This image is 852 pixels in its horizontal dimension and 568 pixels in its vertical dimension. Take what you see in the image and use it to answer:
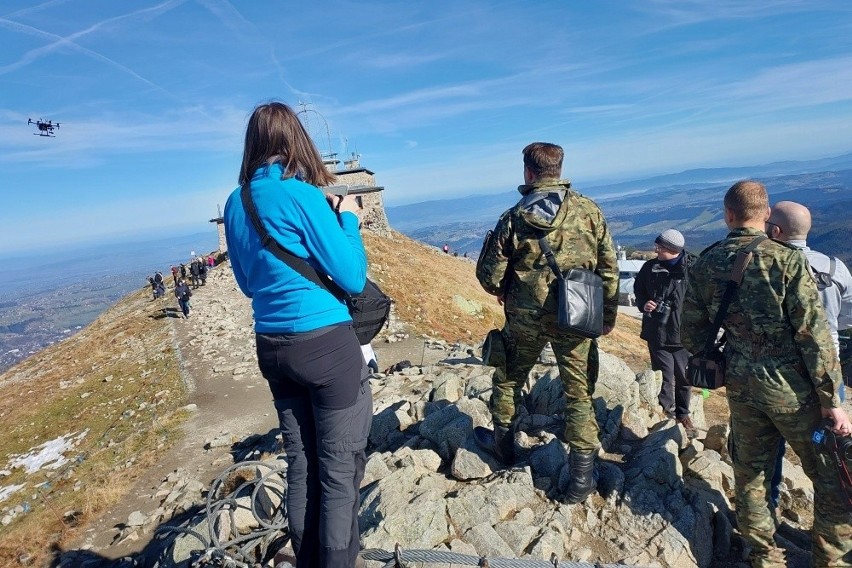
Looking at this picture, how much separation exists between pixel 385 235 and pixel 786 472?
38.8 metres

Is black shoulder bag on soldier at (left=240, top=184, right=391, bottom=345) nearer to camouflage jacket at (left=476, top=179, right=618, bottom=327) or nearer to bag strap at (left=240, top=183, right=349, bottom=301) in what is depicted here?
bag strap at (left=240, top=183, right=349, bottom=301)

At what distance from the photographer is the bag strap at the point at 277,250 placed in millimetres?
2766

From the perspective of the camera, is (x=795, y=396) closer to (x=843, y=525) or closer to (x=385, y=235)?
(x=843, y=525)

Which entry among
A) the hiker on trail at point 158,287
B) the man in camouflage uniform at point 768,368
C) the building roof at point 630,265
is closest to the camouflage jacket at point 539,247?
the man in camouflage uniform at point 768,368

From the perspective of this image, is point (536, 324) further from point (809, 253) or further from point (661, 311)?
point (661, 311)

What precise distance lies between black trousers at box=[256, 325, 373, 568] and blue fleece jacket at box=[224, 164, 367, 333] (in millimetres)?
120

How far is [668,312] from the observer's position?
6430 millimetres

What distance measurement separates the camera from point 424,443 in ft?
18.7

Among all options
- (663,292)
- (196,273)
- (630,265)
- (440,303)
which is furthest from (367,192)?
(663,292)

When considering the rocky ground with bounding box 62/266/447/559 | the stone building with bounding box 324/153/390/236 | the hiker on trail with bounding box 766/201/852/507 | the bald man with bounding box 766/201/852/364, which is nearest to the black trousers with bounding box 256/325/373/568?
the hiker on trail with bounding box 766/201/852/507

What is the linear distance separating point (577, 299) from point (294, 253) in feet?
7.57

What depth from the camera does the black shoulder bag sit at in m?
3.90

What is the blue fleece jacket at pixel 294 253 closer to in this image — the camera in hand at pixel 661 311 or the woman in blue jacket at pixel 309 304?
the woman in blue jacket at pixel 309 304

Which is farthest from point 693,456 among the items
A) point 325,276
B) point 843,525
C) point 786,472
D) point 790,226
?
point 325,276
